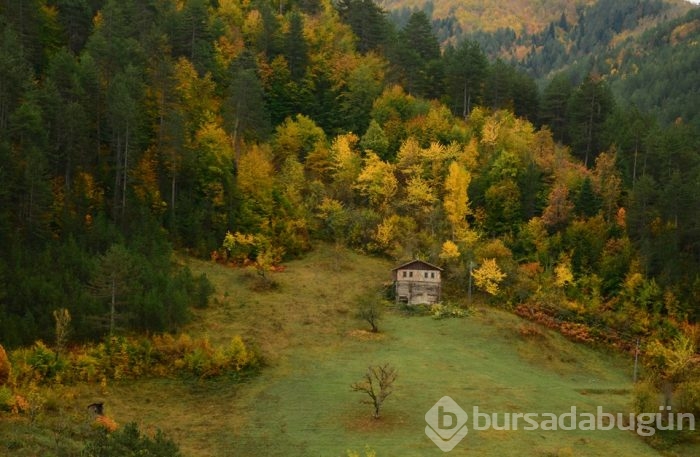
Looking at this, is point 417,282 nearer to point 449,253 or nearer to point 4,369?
point 449,253

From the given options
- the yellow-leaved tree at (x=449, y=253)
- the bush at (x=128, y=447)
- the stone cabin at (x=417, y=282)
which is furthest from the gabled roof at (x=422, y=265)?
the bush at (x=128, y=447)

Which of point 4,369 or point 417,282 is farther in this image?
point 417,282

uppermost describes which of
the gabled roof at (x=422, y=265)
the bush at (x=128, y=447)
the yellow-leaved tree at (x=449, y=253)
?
the yellow-leaved tree at (x=449, y=253)

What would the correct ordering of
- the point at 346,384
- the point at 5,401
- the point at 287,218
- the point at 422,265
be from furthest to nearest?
the point at 287,218 → the point at 422,265 → the point at 346,384 → the point at 5,401

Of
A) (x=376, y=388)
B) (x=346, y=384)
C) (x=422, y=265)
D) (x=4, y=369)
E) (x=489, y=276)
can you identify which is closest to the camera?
(x=4, y=369)

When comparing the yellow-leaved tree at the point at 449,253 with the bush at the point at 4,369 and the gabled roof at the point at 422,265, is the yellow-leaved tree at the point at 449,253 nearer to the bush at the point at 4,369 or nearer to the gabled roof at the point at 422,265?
the gabled roof at the point at 422,265

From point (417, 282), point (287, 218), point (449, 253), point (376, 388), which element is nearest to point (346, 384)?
point (376, 388)

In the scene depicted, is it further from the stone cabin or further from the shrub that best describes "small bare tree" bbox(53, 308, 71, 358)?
the stone cabin
